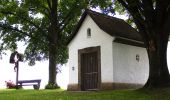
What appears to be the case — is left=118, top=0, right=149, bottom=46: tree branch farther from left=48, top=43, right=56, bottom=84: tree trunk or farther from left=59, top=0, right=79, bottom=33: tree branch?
left=48, top=43, right=56, bottom=84: tree trunk

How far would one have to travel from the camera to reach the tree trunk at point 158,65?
76.2ft

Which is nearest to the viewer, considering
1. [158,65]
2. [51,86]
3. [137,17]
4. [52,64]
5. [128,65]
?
[158,65]

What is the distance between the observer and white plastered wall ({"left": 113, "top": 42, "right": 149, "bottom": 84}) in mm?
27844

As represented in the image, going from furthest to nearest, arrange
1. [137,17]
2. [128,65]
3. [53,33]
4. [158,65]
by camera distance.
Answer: [53,33]
[128,65]
[137,17]
[158,65]

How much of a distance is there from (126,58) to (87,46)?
293 cm

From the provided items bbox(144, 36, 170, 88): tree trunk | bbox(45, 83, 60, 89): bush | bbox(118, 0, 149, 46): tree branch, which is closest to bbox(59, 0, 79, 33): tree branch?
bbox(45, 83, 60, 89): bush

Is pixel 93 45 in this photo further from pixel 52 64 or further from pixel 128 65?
pixel 52 64

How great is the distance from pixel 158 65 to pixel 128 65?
17.7ft

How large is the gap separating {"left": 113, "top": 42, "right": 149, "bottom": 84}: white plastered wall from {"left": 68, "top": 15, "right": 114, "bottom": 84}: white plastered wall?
416 mm

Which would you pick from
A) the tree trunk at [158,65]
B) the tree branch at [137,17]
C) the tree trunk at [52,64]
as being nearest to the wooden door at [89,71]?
the tree branch at [137,17]

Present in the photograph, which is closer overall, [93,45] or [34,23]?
[93,45]

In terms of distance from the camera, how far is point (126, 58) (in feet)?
94.2

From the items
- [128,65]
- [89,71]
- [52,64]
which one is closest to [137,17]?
[128,65]

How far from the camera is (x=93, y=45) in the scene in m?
29.0
